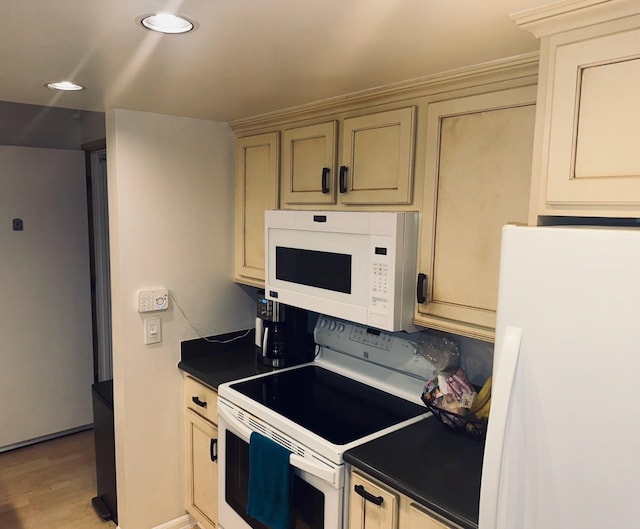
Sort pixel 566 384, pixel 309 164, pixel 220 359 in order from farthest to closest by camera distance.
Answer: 1. pixel 220 359
2. pixel 309 164
3. pixel 566 384

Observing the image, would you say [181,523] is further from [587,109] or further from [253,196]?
[587,109]

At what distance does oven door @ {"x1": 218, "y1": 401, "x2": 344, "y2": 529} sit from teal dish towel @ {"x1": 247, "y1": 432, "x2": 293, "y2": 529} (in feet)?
0.13

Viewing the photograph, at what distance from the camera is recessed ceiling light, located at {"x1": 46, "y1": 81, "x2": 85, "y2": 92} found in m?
1.84

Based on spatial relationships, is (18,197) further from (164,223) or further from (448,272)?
(448,272)

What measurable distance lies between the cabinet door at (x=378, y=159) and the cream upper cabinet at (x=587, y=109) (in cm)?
64

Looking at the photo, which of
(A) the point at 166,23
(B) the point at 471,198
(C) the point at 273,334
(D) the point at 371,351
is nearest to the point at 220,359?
(C) the point at 273,334

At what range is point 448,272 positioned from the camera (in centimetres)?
172

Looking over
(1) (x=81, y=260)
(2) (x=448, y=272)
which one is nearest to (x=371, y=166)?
(2) (x=448, y=272)

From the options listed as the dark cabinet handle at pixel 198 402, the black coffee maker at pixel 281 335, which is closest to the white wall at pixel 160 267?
A: the dark cabinet handle at pixel 198 402

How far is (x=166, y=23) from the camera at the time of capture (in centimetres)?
125

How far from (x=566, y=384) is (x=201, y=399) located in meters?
1.85

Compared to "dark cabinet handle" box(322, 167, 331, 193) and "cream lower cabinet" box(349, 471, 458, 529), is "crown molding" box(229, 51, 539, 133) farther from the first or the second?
"cream lower cabinet" box(349, 471, 458, 529)

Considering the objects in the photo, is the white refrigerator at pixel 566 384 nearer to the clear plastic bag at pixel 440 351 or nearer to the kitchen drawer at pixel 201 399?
the clear plastic bag at pixel 440 351

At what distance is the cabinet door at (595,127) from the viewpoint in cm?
105
